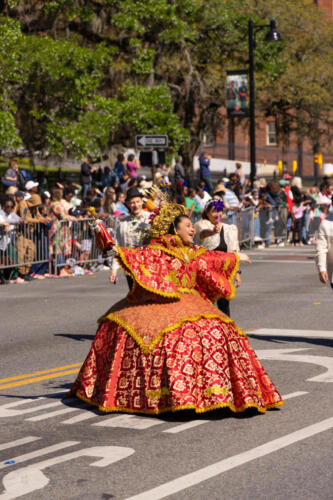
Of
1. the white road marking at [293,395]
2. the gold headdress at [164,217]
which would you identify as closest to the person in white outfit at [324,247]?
the white road marking at [293,395]

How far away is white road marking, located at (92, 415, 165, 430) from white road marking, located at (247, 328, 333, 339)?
4.70m

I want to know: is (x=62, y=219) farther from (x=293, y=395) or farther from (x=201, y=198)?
(x=293, y=395)

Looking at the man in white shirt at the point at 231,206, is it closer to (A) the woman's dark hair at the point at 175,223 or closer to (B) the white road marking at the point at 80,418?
(A) the woman's dark hair at the point at 175,223

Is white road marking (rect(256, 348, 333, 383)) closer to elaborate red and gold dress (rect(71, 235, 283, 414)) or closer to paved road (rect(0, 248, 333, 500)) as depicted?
paved road (rect(0, 248, 333, 500))

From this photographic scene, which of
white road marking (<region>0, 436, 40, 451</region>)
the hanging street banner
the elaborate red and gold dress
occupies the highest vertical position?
the hanging street banner

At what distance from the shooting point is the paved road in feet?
20.1

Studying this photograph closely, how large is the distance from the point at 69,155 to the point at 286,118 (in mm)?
19208

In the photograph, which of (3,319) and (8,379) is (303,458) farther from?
(3,319)

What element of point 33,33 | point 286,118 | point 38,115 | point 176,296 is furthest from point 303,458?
point 286,118

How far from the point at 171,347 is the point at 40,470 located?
170 centimetres

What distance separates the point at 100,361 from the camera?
27.0 feet

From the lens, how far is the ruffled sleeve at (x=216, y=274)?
8523 mm

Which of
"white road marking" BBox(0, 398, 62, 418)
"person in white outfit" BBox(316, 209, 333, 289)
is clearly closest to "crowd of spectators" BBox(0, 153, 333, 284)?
"person in white outfit" BBox(316, 209, 333, 289)

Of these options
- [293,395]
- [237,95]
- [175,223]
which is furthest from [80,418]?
[237,95]
